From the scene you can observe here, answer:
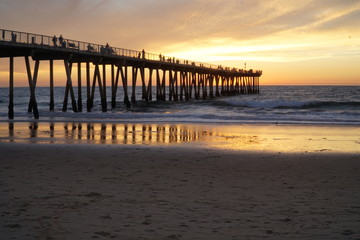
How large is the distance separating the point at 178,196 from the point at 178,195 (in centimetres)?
5

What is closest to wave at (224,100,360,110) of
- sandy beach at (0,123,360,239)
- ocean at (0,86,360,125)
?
ocean at (0,86,360,125)

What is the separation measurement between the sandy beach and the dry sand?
0.04 ft

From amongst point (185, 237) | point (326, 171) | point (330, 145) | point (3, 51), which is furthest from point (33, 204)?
point (3, 51)

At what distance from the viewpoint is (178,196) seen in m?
5.40

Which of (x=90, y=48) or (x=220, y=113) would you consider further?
(x=220, y=113)

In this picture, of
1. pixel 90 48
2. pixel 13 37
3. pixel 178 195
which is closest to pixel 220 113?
pixel 90 48

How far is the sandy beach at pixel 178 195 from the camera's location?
410 centimetres

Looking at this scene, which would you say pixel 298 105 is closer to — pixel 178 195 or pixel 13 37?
pixel 13 37

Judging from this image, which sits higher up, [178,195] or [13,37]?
[13,37]

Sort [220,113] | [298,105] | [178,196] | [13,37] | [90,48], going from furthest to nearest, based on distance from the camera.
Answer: [298,105]
[220,113]
[90,48]
[13,37]
[178,196]

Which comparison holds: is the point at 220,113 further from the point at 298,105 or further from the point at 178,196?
the point at 178,196

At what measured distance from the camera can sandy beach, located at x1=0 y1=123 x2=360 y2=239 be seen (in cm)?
410

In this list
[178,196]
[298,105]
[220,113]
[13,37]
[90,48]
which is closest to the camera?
[178,196]

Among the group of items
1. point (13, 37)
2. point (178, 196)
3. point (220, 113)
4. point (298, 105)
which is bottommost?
point (178, 196)
